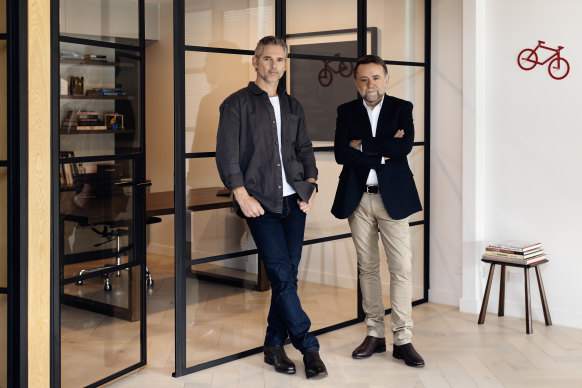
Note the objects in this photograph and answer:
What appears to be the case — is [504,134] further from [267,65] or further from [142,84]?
[142,84]

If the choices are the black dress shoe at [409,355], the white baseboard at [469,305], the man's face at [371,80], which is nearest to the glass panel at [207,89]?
the man's face at [371,80]

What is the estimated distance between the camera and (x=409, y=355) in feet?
13.1

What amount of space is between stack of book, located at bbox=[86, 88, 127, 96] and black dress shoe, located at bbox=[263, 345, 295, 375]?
1567 millimetres

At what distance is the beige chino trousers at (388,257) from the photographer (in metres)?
4.05

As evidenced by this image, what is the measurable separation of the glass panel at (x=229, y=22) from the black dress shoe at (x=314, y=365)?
1707 millimetres

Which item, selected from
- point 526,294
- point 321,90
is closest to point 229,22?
point 321,90

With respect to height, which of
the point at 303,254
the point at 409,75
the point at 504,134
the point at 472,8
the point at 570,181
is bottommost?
the point at 303,254

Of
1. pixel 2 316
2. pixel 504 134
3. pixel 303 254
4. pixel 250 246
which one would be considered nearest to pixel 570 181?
pixel 504 134

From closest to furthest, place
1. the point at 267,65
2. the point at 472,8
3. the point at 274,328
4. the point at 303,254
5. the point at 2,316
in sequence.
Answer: the point at 2,316 < the point at 267,65 < the point at 274,328 < the point at 303,254 < the point at 472,8

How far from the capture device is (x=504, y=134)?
16.4ft

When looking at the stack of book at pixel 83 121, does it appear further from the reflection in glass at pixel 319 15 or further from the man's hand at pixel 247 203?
the reflection in glass at pixel 319 15

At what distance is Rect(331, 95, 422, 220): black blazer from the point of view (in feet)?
13.1

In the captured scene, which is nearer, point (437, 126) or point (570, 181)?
point (570, 181)

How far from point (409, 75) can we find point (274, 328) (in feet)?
7.20
